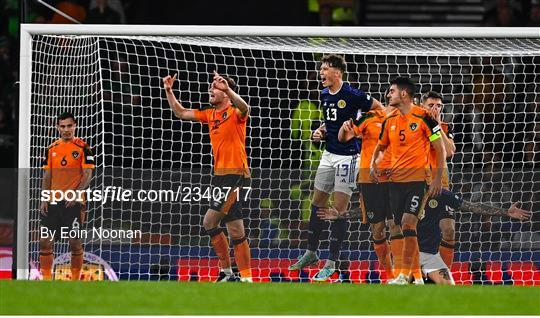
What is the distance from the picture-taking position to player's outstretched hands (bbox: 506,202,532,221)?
33.7ft

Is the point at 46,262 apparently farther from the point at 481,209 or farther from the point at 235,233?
the point at 481,209

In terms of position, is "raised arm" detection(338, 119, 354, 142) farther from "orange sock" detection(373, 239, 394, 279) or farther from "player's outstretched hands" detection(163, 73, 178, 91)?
"player's outstretched hands" detection(163, 73, 178, 91)

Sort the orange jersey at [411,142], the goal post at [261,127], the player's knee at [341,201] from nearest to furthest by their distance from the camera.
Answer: the orange jersey at [411,142], the goal post at [261,127], the player's knee at [341,201]

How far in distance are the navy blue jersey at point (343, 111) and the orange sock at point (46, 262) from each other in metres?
2.34

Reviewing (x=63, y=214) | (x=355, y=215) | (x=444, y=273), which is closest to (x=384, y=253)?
(x=355, y=215)

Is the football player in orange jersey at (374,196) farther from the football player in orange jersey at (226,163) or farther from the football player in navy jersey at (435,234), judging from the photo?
the football player in orange jersey at (226,163)

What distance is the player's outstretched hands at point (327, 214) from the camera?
10.2m

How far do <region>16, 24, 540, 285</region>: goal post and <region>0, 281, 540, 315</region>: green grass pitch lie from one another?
0.82 meters

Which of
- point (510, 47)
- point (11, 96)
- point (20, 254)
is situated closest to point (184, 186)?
point (20, 254)

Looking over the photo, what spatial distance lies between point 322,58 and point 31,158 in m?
2.48

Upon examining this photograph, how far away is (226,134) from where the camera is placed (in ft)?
34.1

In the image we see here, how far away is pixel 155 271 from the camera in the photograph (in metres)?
10.3

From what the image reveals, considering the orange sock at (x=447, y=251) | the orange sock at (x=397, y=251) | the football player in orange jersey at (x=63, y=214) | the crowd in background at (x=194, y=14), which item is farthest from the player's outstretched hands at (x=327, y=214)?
the crowd in background at (x=194, y=14)

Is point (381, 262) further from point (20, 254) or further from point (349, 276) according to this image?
point (20, 254)
